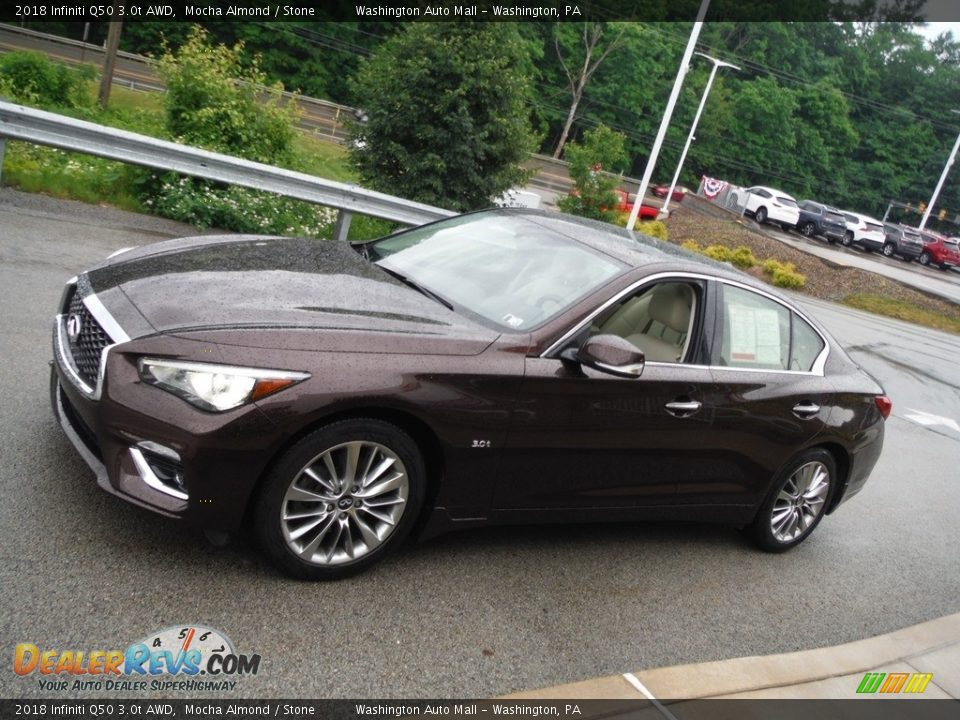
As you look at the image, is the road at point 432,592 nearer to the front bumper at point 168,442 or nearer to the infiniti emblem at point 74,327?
the front bumper at point 168,442

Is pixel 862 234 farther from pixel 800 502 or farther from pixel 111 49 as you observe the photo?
pixel 800 502

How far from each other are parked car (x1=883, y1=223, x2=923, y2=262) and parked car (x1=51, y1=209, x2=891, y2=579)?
4775 cm

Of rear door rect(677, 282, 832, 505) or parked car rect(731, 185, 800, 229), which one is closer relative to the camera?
rear door rect(677, 282, 832, 505)

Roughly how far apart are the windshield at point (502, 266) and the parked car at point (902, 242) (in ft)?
159

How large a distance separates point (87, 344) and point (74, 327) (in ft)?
0.71

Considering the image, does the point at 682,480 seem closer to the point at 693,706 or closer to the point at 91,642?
the point at 693,706

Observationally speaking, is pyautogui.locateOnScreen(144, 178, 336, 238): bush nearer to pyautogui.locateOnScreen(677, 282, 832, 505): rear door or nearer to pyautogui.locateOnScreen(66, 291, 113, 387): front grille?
pyautogui.locateOnScreen(66, 291, 113, 387): front grille

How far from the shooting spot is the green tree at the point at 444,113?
43.4ft

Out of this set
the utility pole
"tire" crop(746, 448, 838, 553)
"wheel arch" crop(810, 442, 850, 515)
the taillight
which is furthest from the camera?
the utility pole

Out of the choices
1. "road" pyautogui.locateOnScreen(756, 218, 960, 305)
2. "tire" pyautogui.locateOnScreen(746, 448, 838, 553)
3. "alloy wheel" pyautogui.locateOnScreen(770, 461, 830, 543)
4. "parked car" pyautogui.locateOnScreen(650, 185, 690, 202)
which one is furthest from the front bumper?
"parked car" pyautogui.locateOnScreen(650, 185, 690, 202)

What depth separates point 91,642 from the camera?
314 cm

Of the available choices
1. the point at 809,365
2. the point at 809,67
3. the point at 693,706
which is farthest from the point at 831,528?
the point at 809,67

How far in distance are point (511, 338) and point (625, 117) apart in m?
71.5

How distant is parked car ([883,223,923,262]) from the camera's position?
48344 mm
